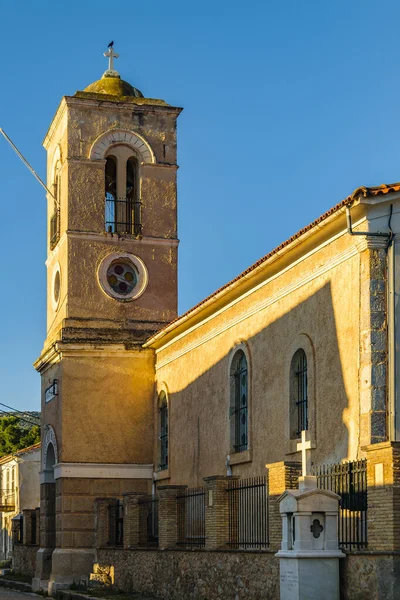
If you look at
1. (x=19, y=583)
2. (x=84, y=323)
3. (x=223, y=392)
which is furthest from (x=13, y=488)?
(x=223, y=392)

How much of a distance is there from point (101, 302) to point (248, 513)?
40.2ft

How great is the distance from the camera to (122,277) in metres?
32.6

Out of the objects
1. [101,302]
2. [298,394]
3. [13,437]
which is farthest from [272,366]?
[13,437]

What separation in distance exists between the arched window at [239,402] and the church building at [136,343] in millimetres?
48

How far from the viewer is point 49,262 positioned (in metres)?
34.4

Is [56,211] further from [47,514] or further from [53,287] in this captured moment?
[47,514]

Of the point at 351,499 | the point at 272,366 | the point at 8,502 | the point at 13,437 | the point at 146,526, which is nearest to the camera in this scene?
the point at 351,499

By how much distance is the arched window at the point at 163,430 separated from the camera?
31.3 meters

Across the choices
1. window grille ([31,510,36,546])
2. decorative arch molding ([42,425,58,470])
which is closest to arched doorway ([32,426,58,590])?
decorative arch molding ([42,425,58,470])

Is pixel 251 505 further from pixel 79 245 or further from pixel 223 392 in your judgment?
pixel 79 245

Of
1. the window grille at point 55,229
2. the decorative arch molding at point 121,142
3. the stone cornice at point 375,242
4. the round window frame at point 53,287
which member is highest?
the decorative arch molding at point 121,142

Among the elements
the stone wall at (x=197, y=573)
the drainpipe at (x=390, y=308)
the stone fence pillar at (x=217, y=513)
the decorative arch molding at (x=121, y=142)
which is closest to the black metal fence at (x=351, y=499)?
the stone wall at (x=197, y=573)

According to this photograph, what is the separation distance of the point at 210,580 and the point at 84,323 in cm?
1170

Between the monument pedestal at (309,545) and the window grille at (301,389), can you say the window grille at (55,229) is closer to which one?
the window grille at (301,389)
